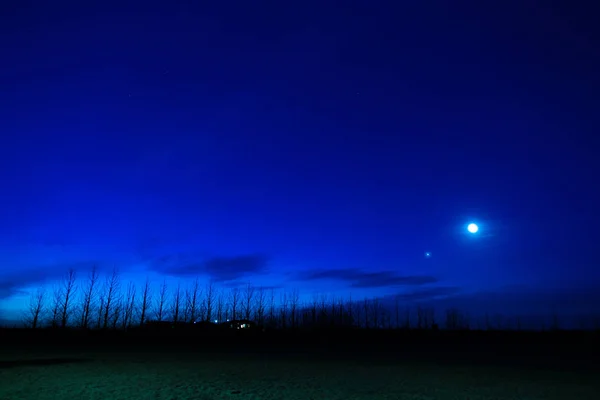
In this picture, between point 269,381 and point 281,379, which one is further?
point 281,379

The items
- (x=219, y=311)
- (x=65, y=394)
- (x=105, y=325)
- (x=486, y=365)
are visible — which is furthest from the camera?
(x=219, y=311)

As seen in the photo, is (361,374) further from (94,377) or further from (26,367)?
(26,367)

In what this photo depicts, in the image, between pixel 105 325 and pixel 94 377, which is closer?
pixel 94 377

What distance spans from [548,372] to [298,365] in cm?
1135

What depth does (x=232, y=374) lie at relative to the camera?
17.4 metres

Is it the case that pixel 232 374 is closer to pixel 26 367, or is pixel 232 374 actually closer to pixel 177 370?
pixel 177 370

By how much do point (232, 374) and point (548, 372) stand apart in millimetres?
14142

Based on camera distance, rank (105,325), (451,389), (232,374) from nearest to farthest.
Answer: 1. (451,389)
2. (232,374)
3. (105,325)

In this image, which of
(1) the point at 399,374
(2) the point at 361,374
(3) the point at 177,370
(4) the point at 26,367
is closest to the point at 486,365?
(1) the point at 399,374

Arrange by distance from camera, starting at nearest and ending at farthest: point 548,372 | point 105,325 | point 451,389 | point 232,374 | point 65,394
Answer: point 65,394, point 451,389, point 232,374, point 548,372, point 105,325

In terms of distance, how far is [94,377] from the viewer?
629 inches

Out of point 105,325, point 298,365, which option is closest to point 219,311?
point 105,325

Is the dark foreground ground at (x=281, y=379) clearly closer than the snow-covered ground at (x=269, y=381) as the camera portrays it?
No

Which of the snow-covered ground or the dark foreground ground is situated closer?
the snow-covered ground
